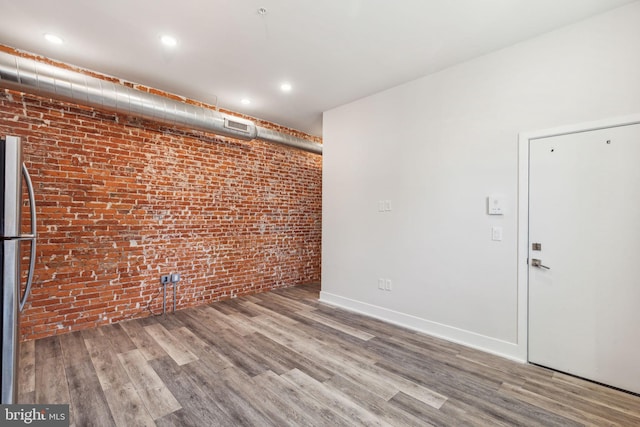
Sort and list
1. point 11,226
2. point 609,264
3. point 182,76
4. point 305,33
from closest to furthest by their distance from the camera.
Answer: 1. point 11,226
2. point 609,264
3. point 305,33
4. point 182,76

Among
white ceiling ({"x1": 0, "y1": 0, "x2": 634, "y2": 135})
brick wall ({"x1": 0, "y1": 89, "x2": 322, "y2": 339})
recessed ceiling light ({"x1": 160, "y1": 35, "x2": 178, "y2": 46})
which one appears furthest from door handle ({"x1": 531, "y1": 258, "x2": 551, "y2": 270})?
recessed ceiling light ({"x1": 160, "y1": 35, "x2": 178, "y2": 46})

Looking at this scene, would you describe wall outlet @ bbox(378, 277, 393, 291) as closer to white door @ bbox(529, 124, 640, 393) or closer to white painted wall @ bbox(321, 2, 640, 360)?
white painted wall @ bbox(321, 2, 640, 360)

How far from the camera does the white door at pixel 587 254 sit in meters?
2.13

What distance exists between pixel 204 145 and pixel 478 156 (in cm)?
362

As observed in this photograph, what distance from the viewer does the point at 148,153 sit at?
359 centimetres

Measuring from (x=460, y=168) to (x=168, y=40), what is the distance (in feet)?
10.6

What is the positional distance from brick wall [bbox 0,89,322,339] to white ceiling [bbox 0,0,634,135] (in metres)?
0.76

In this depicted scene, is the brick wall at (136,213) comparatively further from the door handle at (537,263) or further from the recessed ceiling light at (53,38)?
the door handle at (537,263)

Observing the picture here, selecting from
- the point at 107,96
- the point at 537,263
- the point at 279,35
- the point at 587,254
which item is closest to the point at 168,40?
the point at 107,96

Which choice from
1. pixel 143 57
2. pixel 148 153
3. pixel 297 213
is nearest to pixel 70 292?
pixel 148 153

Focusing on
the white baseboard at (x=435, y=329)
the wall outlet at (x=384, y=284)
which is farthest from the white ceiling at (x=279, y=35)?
the white baseboard at (x=435, y=329)

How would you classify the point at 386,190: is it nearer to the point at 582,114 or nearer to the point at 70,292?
the point at 582,114

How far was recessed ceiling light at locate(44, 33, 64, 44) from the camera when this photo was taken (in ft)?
8.48

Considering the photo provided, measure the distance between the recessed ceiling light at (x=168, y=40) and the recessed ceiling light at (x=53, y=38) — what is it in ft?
3.19
